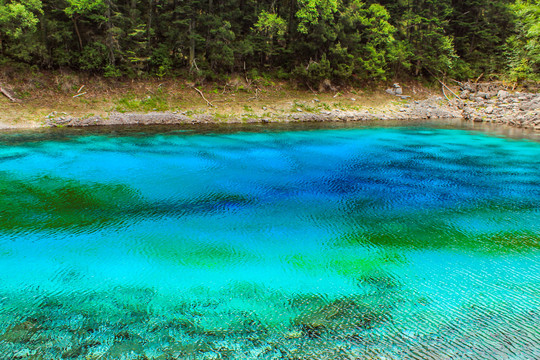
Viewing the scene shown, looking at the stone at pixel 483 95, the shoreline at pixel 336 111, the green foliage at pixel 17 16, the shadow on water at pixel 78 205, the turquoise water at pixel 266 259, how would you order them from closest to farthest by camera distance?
1. the turquoise water at pixel 266 259
2. the shadow on water at pixel 78 205
3. the green foliage at pixel 17 16
4. the shoreline at pixel 336 111
5. the stone at pixel 483 95

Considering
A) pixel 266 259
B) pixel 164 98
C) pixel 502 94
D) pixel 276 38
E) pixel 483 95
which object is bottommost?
pixel 266 259

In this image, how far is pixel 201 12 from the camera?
89.4ft

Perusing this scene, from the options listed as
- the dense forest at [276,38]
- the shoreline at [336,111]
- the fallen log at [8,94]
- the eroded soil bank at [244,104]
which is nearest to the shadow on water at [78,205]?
the shoreline at [336,111]

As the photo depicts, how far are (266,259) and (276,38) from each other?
27.4 meters

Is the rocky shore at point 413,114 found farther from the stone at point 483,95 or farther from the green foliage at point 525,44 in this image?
the green foliage at point 525,44


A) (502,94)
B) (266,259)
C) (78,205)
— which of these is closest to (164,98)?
(78,205)

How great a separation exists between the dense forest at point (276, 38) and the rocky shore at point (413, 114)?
3.28 metres

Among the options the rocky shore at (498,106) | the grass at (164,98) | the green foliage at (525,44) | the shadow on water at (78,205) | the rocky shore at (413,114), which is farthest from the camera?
the green foliage at (525,44)

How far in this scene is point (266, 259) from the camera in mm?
6660

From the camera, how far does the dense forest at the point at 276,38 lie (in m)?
Result: 22.4

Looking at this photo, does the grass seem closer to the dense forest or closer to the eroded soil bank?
the eroded soil bank

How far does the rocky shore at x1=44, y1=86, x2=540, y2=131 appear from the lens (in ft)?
71.0

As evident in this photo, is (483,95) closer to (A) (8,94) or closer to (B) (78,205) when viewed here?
(B) (78,205)

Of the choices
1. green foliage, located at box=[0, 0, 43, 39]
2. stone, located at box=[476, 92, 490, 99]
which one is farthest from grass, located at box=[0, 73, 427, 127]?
stone, located at box=[476, 92, 490, 99]
